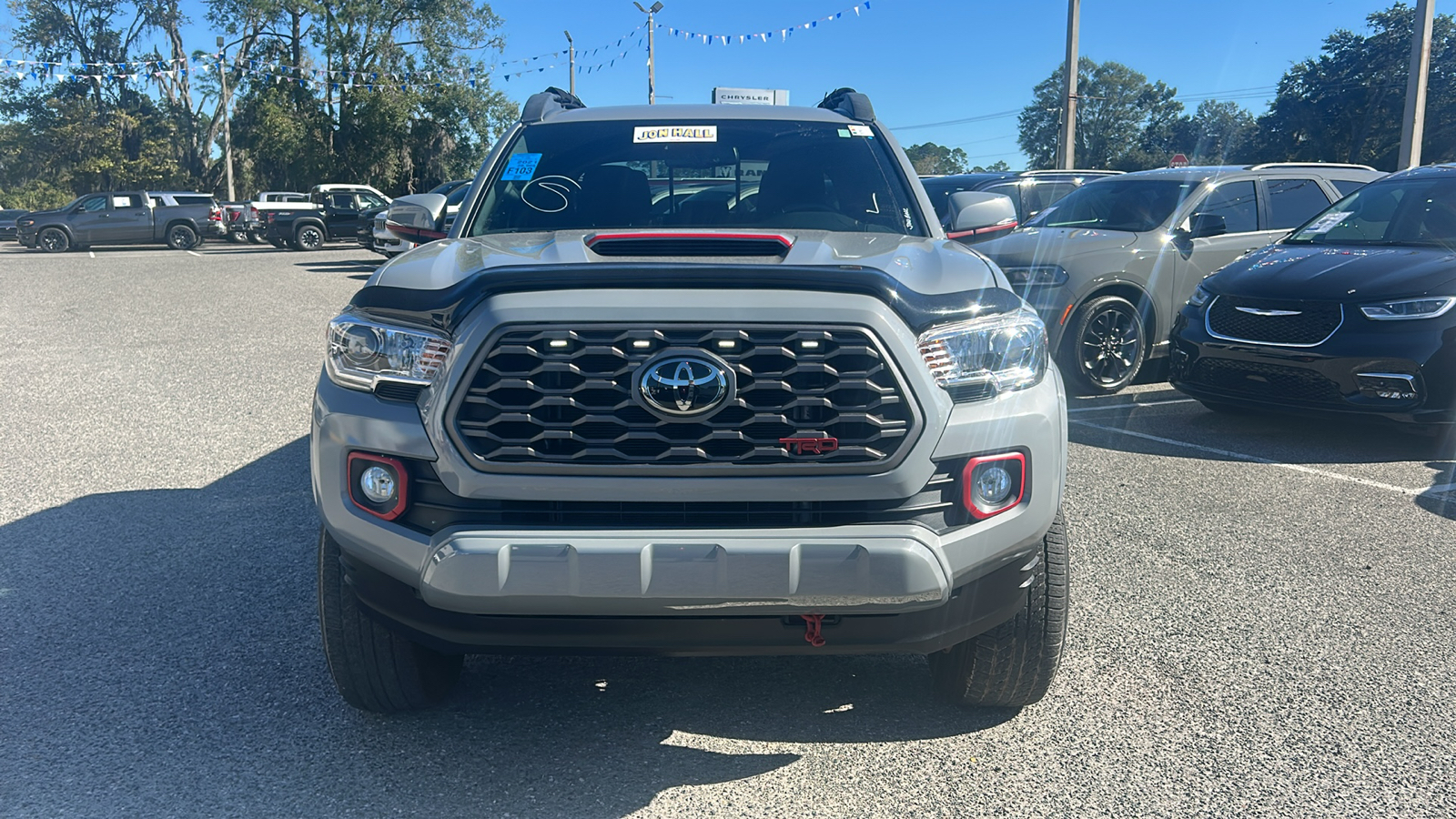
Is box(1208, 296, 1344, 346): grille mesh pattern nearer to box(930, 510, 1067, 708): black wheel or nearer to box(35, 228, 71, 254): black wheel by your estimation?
box(930, 510, 1067, 708): black wheel

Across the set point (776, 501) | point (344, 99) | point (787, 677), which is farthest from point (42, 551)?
point (344, 99)

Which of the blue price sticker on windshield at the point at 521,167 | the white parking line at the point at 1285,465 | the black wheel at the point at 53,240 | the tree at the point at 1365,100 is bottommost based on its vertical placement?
the white parking line at the point at 1285,465

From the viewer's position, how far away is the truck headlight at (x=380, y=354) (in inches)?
102

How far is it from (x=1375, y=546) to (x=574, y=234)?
370 centimetres

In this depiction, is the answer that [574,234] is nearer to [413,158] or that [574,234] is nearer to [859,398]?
[859,398]

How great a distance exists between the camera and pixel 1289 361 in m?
6.54

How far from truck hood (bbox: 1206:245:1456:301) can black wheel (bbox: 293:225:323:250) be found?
26.5 metres

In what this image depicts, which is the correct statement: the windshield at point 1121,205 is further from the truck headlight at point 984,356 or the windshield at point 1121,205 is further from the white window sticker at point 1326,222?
the truck headlight at point 984,356

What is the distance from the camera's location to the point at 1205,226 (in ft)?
27.4

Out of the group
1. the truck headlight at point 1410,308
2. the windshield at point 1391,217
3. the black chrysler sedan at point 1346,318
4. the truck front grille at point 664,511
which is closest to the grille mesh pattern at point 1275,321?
the black chrysler sedan at point 1346,318

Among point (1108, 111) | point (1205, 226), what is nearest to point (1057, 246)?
point (1205, 226)

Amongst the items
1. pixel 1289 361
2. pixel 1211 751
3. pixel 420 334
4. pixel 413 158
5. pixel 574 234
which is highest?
pixel 413 158

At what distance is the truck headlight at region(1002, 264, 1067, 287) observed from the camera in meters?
7.96

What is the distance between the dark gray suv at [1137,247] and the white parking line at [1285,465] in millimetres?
1014
